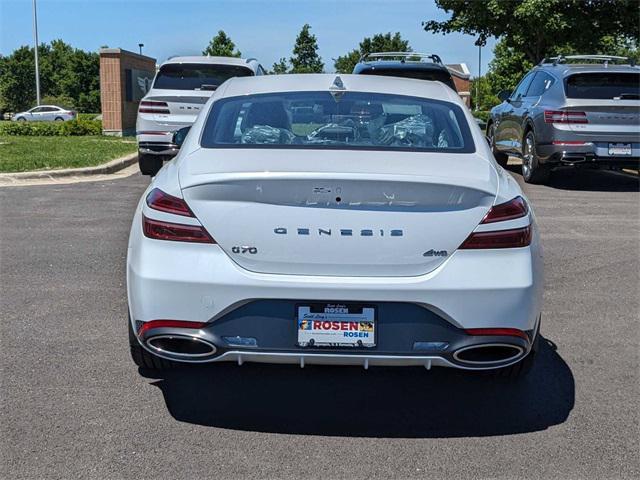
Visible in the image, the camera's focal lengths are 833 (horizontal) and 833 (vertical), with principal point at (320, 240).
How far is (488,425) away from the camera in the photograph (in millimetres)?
3855

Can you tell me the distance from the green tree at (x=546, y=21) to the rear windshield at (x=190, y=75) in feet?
33.1

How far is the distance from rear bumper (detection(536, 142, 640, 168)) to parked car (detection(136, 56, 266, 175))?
4.72 meters

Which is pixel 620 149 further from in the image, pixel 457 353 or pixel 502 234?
pixel 457 353

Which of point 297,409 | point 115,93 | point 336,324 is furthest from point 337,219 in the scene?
point 115,93

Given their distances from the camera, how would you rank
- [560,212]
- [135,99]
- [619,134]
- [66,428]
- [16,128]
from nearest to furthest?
[66,428]
[560,212]
[619,134]
[16,128]
[135,99]

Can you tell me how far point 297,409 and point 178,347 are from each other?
2.32ft

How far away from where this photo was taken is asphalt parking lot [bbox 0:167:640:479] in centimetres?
342

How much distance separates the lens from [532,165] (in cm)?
1275

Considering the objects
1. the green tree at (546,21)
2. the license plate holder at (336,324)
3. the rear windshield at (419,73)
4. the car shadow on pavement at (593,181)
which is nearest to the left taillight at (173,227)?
the license plate holder at (336,324)

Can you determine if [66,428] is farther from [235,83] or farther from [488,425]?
[235,83]

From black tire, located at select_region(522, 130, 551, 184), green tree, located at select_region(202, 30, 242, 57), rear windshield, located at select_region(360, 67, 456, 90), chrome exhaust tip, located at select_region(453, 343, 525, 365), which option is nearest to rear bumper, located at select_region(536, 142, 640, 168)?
black tire, located at select_region(522, 130, 551, 184)

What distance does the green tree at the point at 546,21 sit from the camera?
66.3 feet

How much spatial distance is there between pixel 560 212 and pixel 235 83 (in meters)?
6.15

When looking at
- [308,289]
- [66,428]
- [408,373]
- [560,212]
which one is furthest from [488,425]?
[560,212]
